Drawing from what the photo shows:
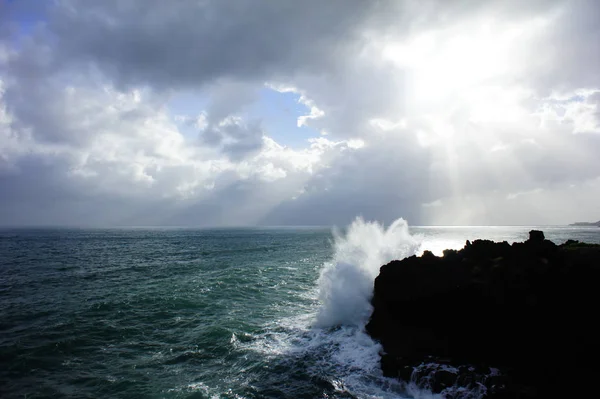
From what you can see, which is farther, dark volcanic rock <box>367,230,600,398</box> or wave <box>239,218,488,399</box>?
wave <box>239,218,488,399</box>

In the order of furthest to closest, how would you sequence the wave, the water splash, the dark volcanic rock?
the water splash, the wave, the dark volcanic rock

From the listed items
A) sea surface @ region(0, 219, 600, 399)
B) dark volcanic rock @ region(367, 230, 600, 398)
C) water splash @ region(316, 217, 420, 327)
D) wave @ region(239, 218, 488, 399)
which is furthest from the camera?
water splash @ region(316, 217, 420, 327)

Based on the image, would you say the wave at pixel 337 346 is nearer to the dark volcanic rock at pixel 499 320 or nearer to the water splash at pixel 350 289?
the water splash at pixel 350 289

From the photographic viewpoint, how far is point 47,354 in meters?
15.7

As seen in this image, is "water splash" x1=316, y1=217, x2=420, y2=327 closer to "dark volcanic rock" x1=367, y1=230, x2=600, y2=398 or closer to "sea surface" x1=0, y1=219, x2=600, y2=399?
"sea surface" x1=0, y1=219, x2=600, y2=399

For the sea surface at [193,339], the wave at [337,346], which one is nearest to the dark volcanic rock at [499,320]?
the wave at [337,346]

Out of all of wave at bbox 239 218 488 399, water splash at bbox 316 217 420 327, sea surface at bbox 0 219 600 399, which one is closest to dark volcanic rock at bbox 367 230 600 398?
wave at bbox 239 218 488 399

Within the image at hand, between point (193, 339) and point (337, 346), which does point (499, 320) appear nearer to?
point (337, 346)

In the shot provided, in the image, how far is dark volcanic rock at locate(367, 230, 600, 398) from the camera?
11.4 m

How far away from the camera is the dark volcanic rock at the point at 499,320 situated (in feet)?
37.6

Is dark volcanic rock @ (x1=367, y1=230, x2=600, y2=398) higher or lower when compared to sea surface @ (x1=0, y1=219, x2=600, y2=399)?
higher

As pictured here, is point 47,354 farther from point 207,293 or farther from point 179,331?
point 207,293

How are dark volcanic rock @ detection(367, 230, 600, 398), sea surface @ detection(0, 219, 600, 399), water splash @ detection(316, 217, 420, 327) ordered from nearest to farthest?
dark volcanic rock @ detection(367, 230, 600, 398)
sea surface @ detection(0, 219, 600, 399)
water splash @ detection(316, 217, 420, 327)

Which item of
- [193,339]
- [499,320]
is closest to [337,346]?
[499,320]
